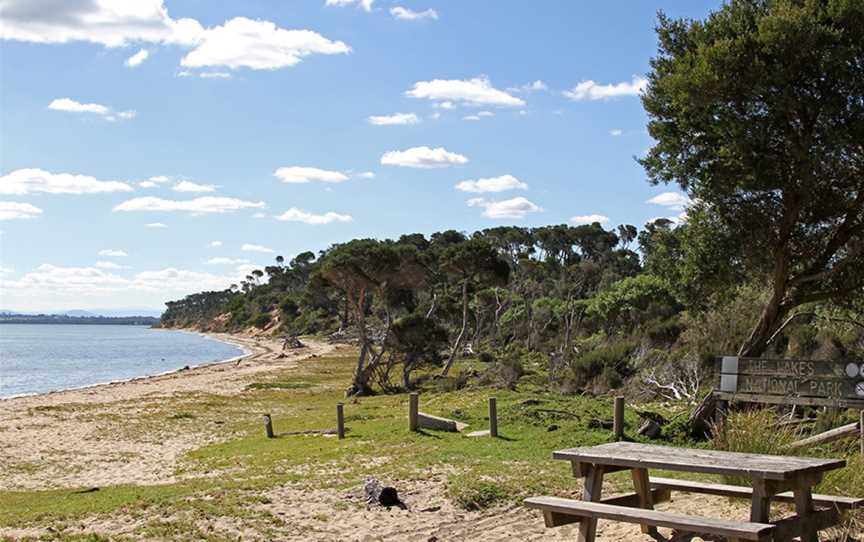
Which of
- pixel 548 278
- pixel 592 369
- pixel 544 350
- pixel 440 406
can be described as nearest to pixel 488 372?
pixel 592 369

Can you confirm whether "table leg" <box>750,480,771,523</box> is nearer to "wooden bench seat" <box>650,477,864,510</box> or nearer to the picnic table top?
the picnic table top

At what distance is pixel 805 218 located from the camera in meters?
16.0

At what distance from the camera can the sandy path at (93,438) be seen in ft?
60.3

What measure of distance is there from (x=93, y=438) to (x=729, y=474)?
2365 centimetres

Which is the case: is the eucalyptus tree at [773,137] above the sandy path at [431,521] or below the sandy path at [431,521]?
above

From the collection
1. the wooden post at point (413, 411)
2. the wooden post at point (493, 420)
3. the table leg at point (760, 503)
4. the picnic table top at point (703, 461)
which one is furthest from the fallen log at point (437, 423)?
the table leg at point (760, 503)

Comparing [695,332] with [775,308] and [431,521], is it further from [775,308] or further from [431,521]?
[431,521]

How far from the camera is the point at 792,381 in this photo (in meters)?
14.4

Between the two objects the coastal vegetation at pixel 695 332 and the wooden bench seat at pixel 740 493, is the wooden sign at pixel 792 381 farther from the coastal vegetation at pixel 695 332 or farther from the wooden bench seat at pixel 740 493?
the wooden bench seat at pixel 740 493

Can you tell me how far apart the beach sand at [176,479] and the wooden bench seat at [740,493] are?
60 centimetres

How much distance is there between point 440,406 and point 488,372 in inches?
467

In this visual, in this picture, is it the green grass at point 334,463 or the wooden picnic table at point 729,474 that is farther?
the green grass at point 334,463

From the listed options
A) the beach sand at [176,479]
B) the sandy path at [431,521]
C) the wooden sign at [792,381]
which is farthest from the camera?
the wooden sign at [792,381]

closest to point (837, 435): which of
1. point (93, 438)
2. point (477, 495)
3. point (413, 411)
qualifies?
point (477, 495)
